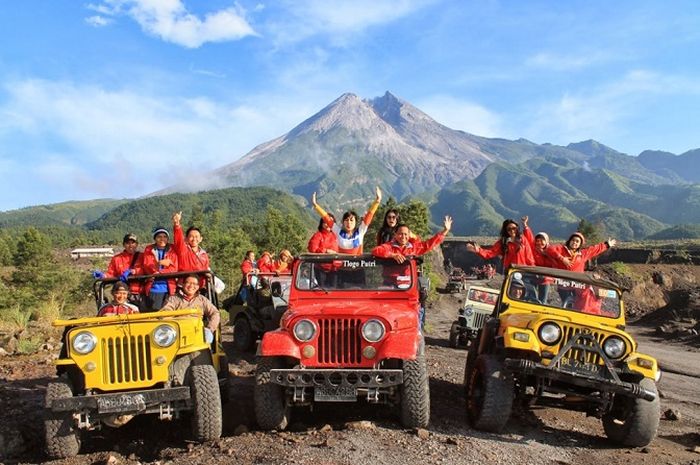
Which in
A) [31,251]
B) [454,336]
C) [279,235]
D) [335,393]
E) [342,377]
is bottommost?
[454,336]

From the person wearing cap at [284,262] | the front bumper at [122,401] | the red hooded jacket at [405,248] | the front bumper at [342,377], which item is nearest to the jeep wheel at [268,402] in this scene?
the front bumper at [342,377]

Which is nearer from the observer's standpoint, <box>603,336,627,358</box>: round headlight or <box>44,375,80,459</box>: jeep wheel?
<box>44,375,80,459</box>: jeep wheel

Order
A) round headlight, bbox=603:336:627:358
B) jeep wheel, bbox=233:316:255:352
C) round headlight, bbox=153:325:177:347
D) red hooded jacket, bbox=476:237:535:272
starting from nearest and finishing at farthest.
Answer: round headlight, bbox=153:325:177:347
round headlight, bbox=603:336:627:358
red hooded jacket, bbox=476:237:535:272
jeep wheel, bbox=233:316:255:352

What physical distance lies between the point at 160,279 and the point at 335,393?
3.14 meters

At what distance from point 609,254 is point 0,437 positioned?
2449 inches

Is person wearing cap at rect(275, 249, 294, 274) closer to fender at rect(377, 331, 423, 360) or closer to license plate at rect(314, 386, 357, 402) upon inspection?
fender at rect(377, 331, 423, 360)

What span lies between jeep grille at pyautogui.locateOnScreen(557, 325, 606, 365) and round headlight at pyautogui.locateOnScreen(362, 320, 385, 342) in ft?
6.47

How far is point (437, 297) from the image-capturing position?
39.4m

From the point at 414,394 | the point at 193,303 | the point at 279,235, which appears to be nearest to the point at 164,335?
the point at 193,303

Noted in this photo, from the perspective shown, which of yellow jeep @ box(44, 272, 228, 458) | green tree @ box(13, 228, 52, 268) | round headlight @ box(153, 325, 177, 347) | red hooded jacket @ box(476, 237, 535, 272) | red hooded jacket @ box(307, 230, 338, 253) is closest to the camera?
yellow jeep @ box(44, 272, 228, 458)

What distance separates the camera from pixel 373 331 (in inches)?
243

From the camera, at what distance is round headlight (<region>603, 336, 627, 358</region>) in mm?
6312

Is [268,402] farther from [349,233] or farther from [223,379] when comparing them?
[349,233]

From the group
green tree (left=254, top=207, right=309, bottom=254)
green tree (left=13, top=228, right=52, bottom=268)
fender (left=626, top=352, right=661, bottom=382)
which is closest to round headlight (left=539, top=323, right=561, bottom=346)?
fender (left=626, top=352, right=661, bottom=382)
